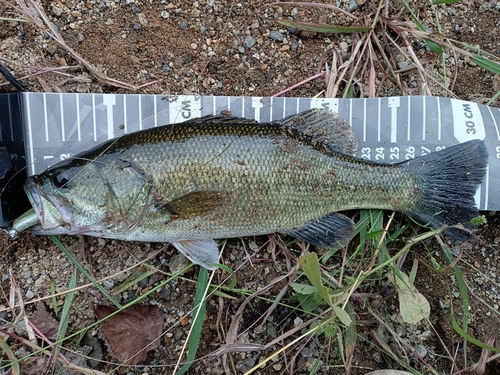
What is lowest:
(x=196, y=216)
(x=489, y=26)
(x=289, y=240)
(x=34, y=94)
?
(x=289, y=240)

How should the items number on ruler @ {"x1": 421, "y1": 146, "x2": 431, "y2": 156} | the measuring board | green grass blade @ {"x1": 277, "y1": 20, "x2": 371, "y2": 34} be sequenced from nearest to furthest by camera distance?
1. the measuring board
2. number on ruler @ {"x1": 421, "y1": 146, "x2": 431, "y2": 156}
3. green grass blade @ {"x1": 277, "y1": 20, "x2": 371, "y2": 34}

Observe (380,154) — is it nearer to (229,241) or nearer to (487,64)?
(487,64)

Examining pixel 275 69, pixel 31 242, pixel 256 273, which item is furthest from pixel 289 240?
pixel 31 242

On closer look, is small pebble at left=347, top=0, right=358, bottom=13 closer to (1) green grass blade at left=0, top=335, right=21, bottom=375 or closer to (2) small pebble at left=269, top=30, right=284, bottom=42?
(2) small pebble at left=269, top=30, right=284, bottom=42

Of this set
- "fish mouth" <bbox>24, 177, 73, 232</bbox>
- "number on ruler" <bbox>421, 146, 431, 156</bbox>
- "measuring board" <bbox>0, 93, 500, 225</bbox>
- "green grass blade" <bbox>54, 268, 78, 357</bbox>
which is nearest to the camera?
"fish mouth" <bbox>24, 177, 73, 232</bbox>

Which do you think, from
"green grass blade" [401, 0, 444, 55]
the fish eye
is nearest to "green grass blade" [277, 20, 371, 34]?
"green grass blade" [401, 0, 444, 55]

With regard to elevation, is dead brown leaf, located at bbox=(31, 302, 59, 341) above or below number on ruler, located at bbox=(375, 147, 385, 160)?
below

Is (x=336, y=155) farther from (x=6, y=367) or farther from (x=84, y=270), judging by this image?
(x=6, y=367)
